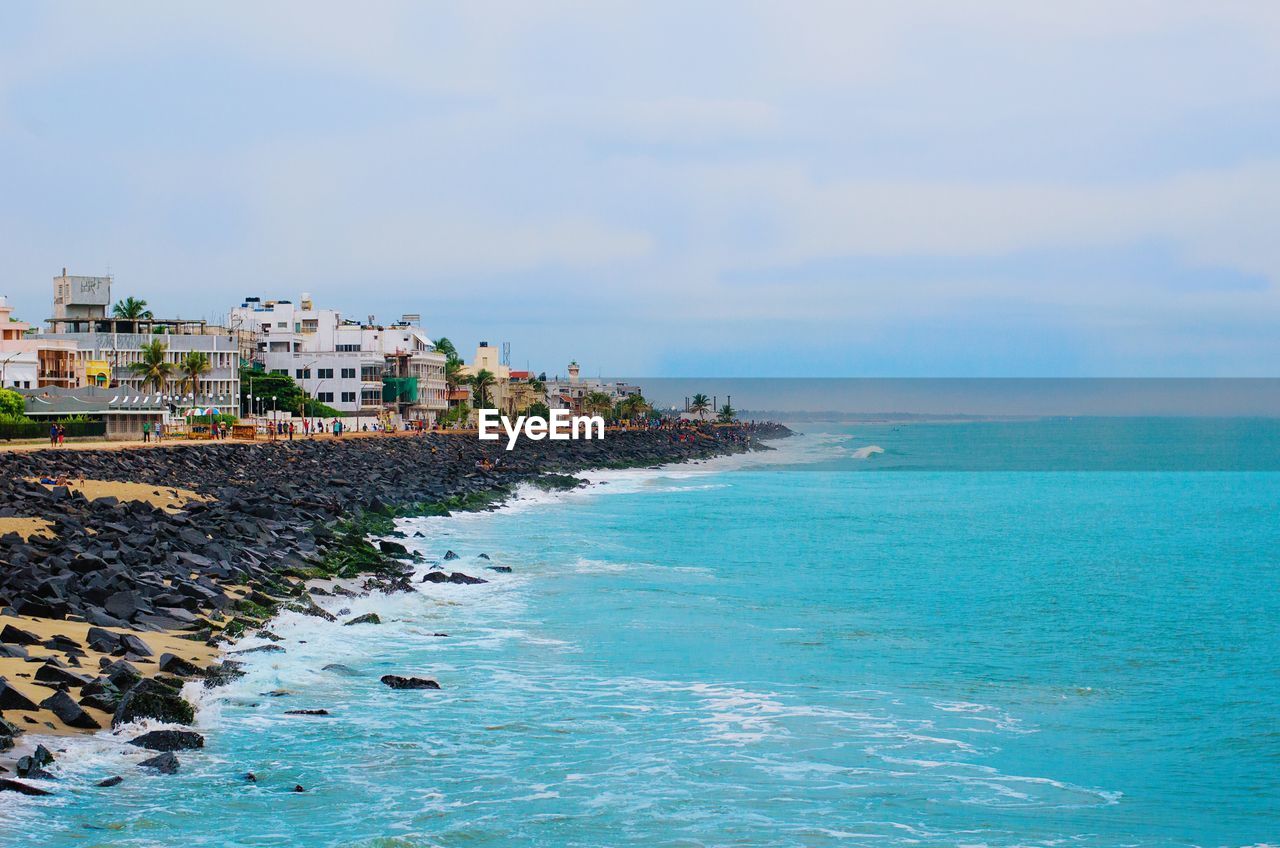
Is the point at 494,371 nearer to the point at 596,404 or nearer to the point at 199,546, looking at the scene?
the point at 596,404

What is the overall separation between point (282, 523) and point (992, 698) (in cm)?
2329

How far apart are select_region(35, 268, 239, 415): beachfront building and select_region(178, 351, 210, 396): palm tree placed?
1.60ft

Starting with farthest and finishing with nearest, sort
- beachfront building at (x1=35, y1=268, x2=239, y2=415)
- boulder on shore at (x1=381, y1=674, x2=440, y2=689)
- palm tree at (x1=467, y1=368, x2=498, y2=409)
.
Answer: palm tree at (x1=467, y1=368, x2=498, y2=409), beachfront building at (x1=35, y1=268, x2=239, y2=415), boulder on shore at (x1=381, y1=674, x2=440, y2=689)

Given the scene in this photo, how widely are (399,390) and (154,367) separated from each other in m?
29.8

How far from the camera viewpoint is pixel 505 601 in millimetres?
28719

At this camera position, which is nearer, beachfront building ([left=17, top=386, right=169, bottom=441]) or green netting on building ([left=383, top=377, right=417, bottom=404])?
beachfront building ([left=17, top=386, right=169, bottom=441])

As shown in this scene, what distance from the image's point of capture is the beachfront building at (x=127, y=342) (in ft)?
300

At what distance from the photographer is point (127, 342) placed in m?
95.0

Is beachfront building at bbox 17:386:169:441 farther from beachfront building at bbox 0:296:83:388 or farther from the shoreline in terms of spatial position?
the shoreline

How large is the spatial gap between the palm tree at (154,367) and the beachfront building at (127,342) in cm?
125

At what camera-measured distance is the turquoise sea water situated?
13961mm

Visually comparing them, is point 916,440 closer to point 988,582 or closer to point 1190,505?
point 1190,505

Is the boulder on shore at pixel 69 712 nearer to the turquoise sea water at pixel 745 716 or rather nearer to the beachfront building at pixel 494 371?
the turquoise sea water at pixel 745 716

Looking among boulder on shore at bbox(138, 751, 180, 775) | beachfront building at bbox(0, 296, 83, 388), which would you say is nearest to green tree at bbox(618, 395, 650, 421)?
beachfront building at bbox(0, 296, 83, 388)
